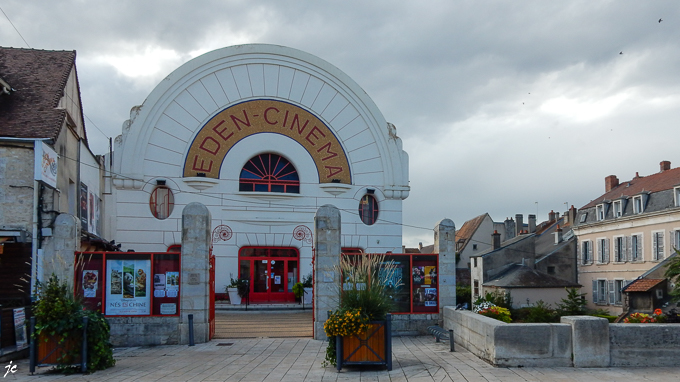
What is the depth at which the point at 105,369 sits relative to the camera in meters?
12.0

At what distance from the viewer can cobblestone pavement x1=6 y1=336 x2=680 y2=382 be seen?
34.2 feet

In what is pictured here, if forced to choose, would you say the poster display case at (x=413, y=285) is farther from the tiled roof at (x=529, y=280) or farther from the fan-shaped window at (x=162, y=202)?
the tiled roof at (x=529, y=280)

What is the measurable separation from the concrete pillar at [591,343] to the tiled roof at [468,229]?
50.2m

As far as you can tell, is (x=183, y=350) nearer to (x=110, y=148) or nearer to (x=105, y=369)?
(x=105, y=369)

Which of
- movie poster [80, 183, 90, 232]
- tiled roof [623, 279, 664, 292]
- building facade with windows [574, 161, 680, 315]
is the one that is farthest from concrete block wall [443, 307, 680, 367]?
building facade with windows [574, 161, 680, 315]

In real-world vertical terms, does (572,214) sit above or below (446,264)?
above

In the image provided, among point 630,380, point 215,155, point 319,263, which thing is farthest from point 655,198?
point 630,380

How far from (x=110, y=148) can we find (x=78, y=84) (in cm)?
344

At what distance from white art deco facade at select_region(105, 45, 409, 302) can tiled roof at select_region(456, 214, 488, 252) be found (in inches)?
1339

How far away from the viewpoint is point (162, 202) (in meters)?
27.4

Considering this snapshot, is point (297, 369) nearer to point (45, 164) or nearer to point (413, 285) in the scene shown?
point (413, 285)

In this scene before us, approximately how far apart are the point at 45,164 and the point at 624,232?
117 ft

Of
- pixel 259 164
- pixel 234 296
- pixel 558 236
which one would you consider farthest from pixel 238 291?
pixel 558 236

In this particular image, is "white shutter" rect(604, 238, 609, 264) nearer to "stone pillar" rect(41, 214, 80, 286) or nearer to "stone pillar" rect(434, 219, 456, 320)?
"stone pillar" rect(434, 219, 456, 320)
